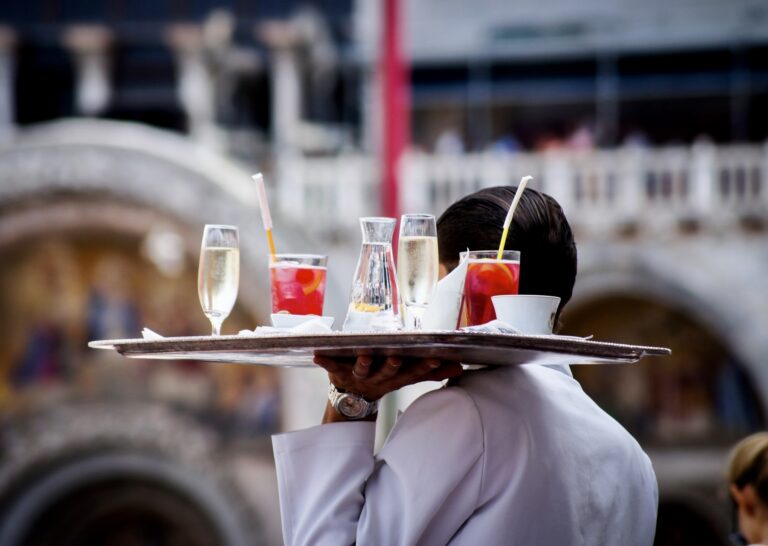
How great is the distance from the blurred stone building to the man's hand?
8.50 meters

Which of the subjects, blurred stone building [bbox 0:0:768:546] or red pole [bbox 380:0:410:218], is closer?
red pole [bbox 380:0:410:218]

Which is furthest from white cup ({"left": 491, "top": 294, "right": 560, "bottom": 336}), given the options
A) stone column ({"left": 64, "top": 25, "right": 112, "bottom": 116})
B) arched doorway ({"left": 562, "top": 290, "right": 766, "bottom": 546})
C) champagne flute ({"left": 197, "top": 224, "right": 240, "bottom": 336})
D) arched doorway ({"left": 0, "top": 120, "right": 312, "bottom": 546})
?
stone column ({"left": 64, "top": 25, "right": 112, "bottom": 116})

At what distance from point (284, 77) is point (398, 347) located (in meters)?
11.8

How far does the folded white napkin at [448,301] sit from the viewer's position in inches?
76.7

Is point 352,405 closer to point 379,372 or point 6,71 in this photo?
point 379,372

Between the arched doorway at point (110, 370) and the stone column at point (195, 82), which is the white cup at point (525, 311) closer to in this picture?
the arched doorway at point (110, 370)

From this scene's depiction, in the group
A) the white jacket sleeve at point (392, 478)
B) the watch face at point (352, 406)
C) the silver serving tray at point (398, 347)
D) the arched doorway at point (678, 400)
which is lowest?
the arched doorway at point (678, 400)

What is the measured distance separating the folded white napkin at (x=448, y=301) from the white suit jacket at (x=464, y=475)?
10 centimetres

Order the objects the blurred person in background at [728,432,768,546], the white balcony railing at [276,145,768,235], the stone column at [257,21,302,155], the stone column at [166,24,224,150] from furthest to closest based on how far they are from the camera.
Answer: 1. the stone column at [257,21,302,155]
2. the stone column at [166,24,224,150]
3. the white balcony railing at [276,145,768,235]
4. the blurred person in background at [728,432,768,546]

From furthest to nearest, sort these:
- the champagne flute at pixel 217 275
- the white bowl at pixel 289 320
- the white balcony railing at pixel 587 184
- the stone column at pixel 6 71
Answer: the stone column at pixel 6 71, the white balcony railing at pixel 587 184, the champagne flute at pixel 217 275, the white bowl at pixel 289 320

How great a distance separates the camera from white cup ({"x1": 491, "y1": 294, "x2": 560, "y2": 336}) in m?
1.92

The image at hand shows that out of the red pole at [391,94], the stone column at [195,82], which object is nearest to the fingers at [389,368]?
the red pole at [391,94]

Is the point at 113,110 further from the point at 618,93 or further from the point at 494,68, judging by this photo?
the point at 618,93

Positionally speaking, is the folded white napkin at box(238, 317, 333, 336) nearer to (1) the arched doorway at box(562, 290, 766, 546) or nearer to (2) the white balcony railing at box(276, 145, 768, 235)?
(2) the white balcony railing at box(276, 145, 768, 235)
